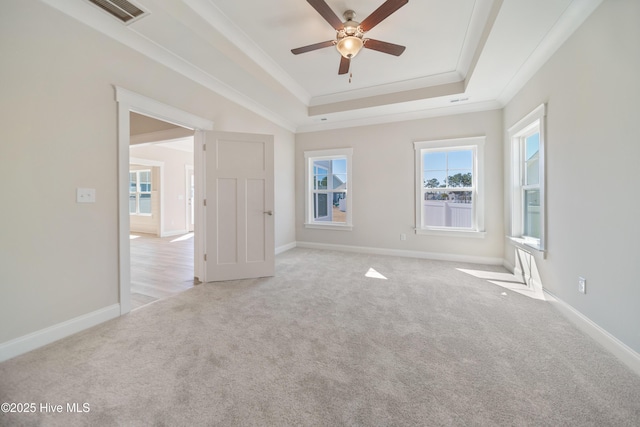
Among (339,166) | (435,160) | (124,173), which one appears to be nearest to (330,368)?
(124,173)

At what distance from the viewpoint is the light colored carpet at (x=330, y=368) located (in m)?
1.28

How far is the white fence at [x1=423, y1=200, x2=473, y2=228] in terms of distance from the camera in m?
4.46

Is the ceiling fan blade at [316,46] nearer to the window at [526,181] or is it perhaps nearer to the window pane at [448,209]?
the window at [526,181]

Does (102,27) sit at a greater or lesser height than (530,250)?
greater

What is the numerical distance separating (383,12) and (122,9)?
221 centimetres

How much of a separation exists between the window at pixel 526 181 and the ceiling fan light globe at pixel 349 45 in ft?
7.31

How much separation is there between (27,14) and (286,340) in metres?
3.06

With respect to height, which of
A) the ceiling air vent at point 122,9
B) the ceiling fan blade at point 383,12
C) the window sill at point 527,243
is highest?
the ceiling air vent at point 122,9

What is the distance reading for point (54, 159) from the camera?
194 cm

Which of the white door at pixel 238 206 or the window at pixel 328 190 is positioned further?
the window at pixel 328 190

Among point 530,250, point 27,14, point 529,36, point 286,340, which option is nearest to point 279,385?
point 286,340

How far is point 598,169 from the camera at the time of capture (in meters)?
1.96

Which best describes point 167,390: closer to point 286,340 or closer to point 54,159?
point 286,340

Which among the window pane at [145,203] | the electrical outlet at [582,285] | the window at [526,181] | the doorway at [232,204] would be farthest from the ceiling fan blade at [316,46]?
the window pane at [145,203]
